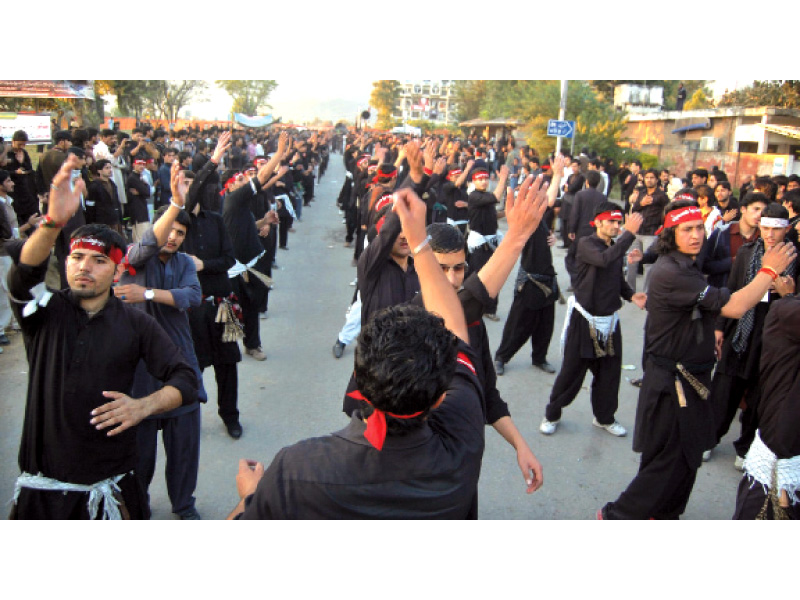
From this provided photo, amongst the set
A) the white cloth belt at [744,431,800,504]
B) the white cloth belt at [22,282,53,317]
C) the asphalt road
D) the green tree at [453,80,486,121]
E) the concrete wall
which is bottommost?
the asphalt road

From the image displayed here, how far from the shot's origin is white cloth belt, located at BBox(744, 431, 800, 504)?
114 inches

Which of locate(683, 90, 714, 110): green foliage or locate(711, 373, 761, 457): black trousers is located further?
locate(683, 90, 714, 110): green foliage

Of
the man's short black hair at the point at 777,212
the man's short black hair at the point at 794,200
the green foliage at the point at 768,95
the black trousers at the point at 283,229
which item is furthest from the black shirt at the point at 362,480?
the green foliage at the point at 768,95

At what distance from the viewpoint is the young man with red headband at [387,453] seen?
57.7 inches

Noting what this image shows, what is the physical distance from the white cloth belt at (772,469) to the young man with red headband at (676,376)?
15.2 inches

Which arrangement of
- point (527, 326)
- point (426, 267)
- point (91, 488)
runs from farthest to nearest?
point (527, 326) < point (91, 488) < point (426, 267)

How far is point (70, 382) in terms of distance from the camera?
249cm

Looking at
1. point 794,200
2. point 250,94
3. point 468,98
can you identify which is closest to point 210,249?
point 794,200

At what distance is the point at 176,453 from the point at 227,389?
1.16 meters

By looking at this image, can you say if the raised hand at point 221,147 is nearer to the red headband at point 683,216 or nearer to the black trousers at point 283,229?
the red headband at point 683,216

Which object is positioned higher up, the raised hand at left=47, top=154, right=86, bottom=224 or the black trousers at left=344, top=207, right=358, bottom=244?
the raised hand at left=47, top=154, right=86, bottom=224

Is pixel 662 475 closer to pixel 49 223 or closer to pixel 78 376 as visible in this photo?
pixel 78 376

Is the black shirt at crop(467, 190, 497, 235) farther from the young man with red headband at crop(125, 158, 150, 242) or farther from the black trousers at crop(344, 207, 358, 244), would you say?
the young man with red headband at crop(125, 158, 150, 242)

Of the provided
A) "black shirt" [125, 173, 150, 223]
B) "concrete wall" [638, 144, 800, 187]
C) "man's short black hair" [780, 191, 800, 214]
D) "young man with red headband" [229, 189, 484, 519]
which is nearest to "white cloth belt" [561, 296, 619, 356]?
"man's short black hair" [780, 191, 800, 214]
